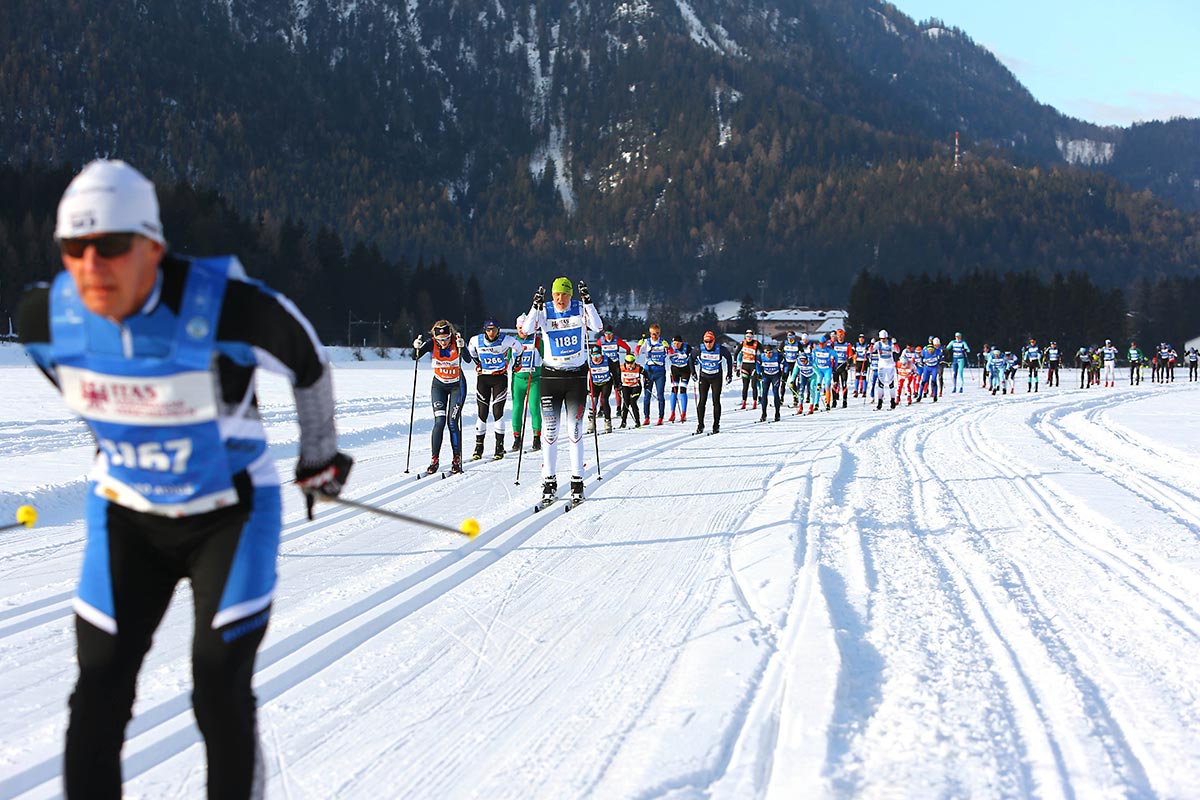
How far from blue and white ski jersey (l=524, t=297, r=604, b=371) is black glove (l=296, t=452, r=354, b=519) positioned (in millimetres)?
5812

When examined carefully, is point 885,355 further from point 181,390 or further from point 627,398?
point 181,390

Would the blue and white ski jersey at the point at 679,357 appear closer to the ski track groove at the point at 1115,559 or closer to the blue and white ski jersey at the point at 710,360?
the blue and white ski jersey at the point at 710,360

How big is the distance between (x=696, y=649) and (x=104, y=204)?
10.5 feet

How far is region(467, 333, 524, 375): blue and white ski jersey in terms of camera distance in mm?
12203

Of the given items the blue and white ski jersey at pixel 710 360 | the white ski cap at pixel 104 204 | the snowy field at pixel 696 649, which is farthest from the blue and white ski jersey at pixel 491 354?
the white ski cap at pixel 104 204

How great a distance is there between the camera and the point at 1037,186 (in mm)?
174250

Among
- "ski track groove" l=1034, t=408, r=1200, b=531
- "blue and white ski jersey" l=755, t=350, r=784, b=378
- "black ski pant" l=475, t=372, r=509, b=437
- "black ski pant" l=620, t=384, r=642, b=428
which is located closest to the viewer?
"ski track groove" l=1034, t=408, r=1200, b=531

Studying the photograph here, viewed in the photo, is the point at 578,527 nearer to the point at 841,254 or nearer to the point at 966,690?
the point at 966,690

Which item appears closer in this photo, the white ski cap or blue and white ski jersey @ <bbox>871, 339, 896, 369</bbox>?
the white ski cap

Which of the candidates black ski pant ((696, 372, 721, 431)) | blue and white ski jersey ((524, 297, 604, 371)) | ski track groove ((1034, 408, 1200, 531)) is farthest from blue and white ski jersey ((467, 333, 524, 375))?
ski track groove ((1034, 408, 1200, 531))

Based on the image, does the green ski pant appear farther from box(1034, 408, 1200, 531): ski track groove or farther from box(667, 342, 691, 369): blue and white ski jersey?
box(1034, 408, 1200, 531): ski track groove

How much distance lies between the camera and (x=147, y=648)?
240cm

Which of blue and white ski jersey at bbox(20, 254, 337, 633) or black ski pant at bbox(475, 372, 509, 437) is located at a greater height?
blue and white ski jersey at bbox(20, 254, 337, 633)

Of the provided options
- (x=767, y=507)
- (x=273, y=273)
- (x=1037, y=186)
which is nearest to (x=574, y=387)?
(x=767, y=507)
